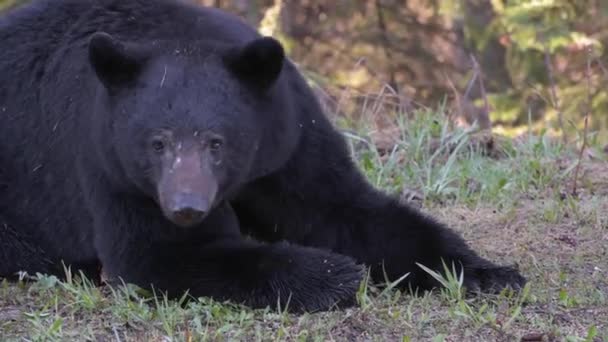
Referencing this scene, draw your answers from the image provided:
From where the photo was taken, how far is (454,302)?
4543 mm

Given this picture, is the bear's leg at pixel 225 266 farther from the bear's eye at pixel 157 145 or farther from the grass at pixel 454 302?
the bear's eye at pixel 157 145

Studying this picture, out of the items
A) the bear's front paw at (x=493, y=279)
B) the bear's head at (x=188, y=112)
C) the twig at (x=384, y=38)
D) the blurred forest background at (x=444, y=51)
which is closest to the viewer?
the bear's head at (x=188, y=112)

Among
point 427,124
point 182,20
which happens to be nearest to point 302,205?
point 182,20

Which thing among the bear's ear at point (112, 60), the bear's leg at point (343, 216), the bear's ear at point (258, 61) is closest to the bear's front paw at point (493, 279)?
the bear's leg at point (343, 216)

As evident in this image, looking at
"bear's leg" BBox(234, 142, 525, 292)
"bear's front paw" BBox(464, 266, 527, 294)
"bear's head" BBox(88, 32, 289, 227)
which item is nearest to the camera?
"bear's head" BBox(88, 32, 289, 227)

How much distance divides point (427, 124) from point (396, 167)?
63cm

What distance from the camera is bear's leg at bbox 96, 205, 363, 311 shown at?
4.46 meters

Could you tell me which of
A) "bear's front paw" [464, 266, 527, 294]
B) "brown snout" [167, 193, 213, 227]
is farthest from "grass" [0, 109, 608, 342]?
"brown snout" [167, 193, 213, 227]

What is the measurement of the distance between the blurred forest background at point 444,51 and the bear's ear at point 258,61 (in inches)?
195

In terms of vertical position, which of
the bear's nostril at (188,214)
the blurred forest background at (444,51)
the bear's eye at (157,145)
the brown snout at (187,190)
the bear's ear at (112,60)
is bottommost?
the blurred forest background at (444,51)

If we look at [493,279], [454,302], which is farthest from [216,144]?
[493,279]

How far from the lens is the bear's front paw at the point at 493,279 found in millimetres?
4723

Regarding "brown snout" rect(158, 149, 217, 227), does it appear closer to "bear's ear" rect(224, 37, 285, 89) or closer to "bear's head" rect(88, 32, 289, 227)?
"bear's head" rect(88, 32, 289, 227)

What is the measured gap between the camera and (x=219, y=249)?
4.58m
